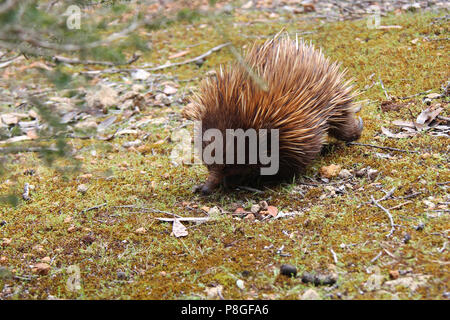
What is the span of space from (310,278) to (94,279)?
1098 millimetres

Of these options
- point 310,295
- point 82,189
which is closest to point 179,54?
point 82,189

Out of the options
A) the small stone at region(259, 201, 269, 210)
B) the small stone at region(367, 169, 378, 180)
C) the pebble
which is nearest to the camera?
the pebble

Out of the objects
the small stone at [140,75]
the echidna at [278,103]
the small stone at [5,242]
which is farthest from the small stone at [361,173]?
the small stone at [140,75]

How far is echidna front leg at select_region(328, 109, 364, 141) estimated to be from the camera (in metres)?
3.67

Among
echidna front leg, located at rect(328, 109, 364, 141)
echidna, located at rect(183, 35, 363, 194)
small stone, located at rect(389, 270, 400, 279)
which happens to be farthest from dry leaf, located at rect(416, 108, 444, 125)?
small stone, located at rect(389, 270, 400, 279)

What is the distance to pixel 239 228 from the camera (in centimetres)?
285

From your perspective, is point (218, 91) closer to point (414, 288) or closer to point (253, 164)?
point (253, 164)

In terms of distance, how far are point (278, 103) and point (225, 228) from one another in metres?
0.88

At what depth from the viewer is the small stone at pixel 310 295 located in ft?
7.00

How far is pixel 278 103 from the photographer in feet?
10.3

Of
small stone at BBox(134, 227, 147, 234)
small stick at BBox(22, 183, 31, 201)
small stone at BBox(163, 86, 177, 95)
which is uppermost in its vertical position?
small stone at BBox(163, 86, 177, 95)

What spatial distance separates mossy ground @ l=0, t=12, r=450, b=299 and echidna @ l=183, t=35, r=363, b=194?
10.4 inches

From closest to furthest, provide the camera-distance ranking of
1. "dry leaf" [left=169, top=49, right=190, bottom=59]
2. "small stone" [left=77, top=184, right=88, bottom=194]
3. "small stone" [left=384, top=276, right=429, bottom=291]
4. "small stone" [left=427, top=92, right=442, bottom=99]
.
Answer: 1. "small stone" [left=384, top=276, right=429, bottom=291]
2. "small stone" [left=77, top=184, right=88, bottom=194]
3. "small stone" [left=427, top=92, right=442, bottom=99]
4. "dry leaf" [left=169, top=49, right=190, bottom=59]

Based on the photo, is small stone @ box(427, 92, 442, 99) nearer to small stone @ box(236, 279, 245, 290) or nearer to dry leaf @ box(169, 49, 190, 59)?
small stone @ box(236, 279, 245, 290)
